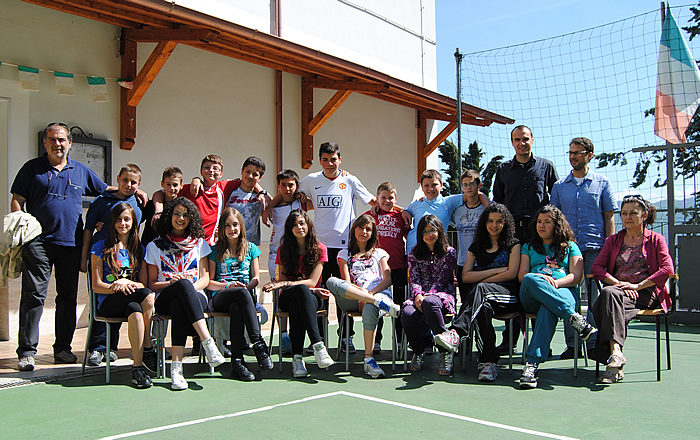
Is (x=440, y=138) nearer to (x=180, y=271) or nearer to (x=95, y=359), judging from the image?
(x=180, y=271)

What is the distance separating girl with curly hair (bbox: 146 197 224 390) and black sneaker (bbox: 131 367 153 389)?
22 cm

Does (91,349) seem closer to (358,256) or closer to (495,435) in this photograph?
(358,256)

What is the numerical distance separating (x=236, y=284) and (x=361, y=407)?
1556mm

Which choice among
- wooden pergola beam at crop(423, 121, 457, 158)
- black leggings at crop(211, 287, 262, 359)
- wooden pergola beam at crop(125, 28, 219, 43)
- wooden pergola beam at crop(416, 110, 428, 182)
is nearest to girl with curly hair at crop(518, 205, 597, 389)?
black leggings at crop(211, 287, 262, 359)

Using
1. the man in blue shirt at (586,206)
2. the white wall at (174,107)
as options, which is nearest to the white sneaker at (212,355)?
the man in blue shirt at (586,206)

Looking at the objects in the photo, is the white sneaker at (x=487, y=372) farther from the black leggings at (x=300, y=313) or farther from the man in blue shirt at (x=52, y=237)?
the man in blue shirt at (x=52, y=237)

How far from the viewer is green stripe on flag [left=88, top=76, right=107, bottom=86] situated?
6915 millimetres

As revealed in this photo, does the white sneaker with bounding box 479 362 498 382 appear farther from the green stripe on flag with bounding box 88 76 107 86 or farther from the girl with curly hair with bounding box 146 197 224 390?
the green stripe on flag with bounding box 88 76 107 86

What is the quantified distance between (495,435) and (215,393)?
1.81 metres

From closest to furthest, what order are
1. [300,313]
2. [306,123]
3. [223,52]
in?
1. [300,313]
2. [223,52]
3. [306,123]

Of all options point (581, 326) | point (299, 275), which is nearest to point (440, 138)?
point (299, 275)

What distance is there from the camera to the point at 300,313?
15.6ft

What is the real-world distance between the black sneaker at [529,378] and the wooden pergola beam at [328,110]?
5697 mm

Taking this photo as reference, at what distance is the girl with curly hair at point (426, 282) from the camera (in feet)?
15.7
